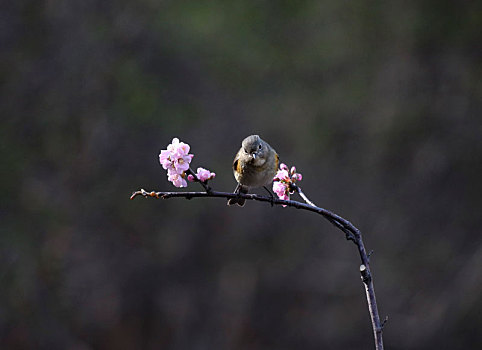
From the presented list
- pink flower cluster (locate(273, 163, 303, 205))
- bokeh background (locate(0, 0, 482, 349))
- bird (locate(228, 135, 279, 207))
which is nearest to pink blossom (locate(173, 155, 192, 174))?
pink flower cluster (locate(273, 163, 303, 205))

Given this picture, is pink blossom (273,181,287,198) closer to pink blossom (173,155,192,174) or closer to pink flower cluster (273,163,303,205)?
pink flower cluster (273,163,303,205)

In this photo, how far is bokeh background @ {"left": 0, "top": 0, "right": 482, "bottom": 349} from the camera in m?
5.87

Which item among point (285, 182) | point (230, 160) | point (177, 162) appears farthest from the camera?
point (230, 160)

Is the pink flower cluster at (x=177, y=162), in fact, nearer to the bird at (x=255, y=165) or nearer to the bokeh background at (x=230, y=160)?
the bird at (x=255, y=165)

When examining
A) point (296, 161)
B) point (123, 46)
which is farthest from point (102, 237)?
point (296, 161)

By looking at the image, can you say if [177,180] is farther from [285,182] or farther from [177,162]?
[285,182]

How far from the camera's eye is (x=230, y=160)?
23.7 ft

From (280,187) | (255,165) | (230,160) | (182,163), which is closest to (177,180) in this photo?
(182,163)

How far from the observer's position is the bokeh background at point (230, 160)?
587 centimetres

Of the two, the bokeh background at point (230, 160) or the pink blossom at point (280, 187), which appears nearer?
the pink blossom at point (280, 187)

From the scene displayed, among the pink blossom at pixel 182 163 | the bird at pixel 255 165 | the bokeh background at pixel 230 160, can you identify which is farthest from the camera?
the bokeh background at pixel 230 160

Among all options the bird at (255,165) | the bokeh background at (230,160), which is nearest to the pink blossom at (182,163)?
the bird at (255,165)

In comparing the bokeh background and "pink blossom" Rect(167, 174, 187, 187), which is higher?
the bokeh background

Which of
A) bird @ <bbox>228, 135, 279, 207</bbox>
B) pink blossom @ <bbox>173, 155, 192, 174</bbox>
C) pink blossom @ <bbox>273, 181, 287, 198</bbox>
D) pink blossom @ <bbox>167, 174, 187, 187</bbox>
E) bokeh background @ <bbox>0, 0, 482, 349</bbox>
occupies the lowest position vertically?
pink blossom @ <bbox>167, 174, 187, 187</bbox>
